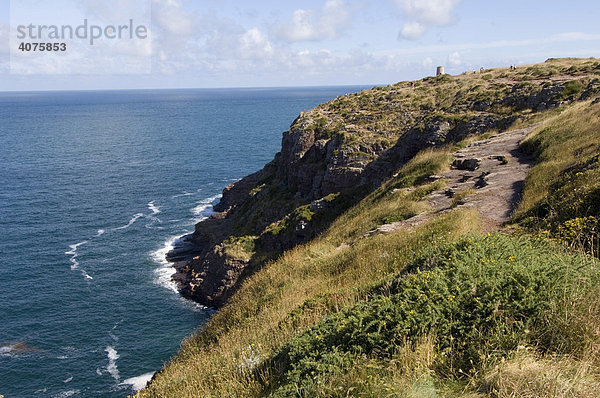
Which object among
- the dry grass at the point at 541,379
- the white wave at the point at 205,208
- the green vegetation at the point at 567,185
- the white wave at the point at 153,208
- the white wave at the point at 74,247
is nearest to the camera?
the dry grass at the point at 541,379

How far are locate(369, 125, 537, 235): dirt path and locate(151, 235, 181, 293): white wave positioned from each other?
129 ft

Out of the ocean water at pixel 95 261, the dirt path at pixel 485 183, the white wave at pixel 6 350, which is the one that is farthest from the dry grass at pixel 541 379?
the white wave at pixel 6 350

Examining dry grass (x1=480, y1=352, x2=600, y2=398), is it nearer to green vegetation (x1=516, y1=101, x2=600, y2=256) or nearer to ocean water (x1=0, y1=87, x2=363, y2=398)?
green vegetation (x1=516, y1=101, x2=600, y2=256)

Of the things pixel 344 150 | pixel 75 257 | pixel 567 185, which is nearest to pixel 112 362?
pixel 75 257

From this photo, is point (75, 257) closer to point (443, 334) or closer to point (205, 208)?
point (205, 208)

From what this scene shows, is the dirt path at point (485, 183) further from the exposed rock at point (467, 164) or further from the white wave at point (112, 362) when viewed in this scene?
the white wave at point (112, 362)

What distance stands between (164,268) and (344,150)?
30.0 metres

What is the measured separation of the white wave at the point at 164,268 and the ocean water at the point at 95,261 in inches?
9.8

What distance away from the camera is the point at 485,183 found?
20.7 metres

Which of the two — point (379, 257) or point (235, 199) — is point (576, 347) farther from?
point (235, 199)

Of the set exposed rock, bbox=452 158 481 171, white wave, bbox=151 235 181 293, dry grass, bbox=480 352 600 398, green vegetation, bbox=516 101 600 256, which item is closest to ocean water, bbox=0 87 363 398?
white wave, bbox=151 235 181 293

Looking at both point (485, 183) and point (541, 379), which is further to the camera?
point (485, 183)

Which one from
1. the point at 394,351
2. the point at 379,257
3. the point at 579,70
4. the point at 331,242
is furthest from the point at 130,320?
the point at 579,70

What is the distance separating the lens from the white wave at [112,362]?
36531 millimetres
